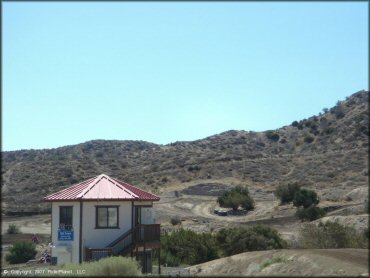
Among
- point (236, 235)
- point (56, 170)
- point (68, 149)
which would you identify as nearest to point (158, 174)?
point (56, 170)

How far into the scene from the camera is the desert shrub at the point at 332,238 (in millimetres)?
33344

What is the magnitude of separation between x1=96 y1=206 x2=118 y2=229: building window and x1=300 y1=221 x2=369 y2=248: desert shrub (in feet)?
38.0

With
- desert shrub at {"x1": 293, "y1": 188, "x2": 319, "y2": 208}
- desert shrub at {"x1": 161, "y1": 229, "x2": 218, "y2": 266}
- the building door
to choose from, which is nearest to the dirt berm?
the building door

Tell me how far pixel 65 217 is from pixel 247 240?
12.6 metres

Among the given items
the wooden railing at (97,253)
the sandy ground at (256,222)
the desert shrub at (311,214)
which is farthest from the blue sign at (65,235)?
the desert shrub at (311,214)

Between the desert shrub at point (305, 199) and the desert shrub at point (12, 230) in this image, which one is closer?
the desert shrub at point (12, 230)

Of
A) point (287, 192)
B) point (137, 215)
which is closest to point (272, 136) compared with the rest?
point (287, 192)

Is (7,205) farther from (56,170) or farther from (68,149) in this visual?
(68,149)

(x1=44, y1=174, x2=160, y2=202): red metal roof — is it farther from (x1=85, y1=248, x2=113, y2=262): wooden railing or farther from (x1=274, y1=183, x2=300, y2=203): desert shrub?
(x1=274, y1=183, x2=300, y2=203): desert shrub

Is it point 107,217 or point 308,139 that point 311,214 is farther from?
point 308,139

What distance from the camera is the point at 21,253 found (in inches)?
1699

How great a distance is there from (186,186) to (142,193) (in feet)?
191

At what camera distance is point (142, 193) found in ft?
109

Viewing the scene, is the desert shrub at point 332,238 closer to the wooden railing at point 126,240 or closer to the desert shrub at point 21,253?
the wooden railing at point 126,240
